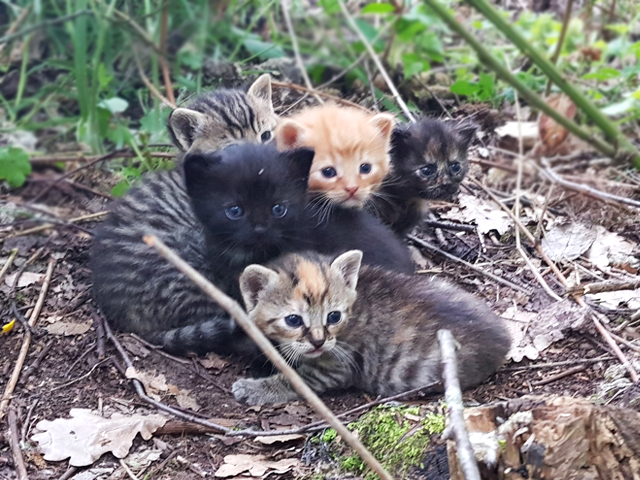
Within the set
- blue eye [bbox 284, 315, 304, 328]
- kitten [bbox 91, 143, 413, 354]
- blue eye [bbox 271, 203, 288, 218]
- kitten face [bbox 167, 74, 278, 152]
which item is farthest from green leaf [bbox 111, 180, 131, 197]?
blue eye [bbox 284, 315, 304, 328]

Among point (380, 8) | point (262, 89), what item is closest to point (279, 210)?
point (262, 89)

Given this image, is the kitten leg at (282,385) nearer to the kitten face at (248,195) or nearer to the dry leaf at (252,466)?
the dry leaf at (252,466)

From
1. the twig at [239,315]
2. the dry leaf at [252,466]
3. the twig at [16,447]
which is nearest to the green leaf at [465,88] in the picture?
the dry leaf at [252,466]

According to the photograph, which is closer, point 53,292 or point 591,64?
point 53,292

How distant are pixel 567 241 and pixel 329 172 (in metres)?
1.56

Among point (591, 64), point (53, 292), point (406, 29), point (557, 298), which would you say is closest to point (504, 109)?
point (406, 29)

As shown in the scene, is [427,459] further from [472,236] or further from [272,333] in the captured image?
[472,236]

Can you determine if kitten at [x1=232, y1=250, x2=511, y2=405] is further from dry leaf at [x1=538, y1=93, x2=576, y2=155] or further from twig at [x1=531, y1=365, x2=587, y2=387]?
dry leaf at [x1=538, y1=93, x2=576, y2=155]

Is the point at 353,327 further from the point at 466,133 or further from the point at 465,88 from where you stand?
the point at 465,88

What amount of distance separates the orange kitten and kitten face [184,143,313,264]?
1.00 ft

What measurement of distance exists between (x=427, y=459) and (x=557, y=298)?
153 centimetres

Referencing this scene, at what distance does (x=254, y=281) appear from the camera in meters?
3.41

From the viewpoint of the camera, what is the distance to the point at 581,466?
2.23m

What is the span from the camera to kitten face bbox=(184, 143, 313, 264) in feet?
11.7
